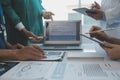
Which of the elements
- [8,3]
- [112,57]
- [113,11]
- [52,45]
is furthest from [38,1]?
[112,57]

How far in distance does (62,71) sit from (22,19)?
1.32 metres

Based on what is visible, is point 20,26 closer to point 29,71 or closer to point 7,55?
point 7,55

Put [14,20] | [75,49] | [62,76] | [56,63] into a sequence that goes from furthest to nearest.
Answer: [14,20] < [75,49] < [56,63] < [62,76]

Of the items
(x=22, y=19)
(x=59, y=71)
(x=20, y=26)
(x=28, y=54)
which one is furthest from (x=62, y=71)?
(x=22, y=19)

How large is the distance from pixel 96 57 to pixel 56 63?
0.85ft

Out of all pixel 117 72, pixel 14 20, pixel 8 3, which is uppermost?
pixel 8 3

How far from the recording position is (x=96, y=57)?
1126mm

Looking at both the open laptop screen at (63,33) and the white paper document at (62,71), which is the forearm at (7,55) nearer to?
the white paper document at (62,71)

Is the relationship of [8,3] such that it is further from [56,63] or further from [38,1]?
[56,63]

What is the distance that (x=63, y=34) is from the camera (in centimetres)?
162

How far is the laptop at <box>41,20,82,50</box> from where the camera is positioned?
1.60 meters

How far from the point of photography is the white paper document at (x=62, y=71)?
2.46 feet

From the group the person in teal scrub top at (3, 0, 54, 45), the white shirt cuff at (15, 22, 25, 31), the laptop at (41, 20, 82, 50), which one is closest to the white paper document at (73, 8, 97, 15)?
the laptop at (41, 20, 82, 50)

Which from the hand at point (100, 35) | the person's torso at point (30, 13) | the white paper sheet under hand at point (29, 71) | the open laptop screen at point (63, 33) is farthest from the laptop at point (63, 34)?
the white paper sheet under hand at point (29, 71)
